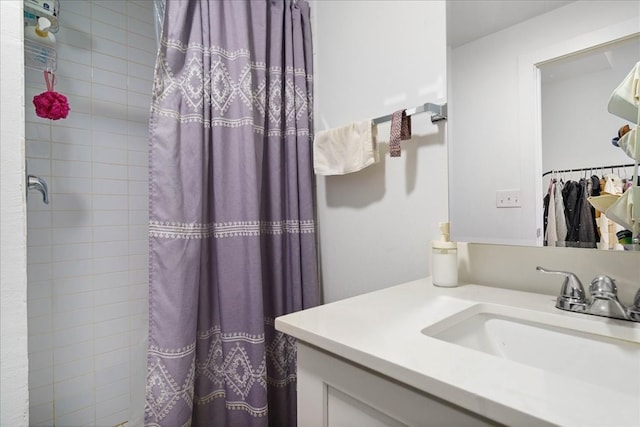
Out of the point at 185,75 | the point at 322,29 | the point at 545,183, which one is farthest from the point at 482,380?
the point at 322,29

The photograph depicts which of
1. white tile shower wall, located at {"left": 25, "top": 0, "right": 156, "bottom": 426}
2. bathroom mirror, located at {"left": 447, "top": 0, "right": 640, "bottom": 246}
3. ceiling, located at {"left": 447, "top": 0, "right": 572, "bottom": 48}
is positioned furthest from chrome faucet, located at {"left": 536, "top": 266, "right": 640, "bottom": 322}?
white tile shower wall, located at {"left": 25, "top": 0, "right": 156, "bottom": 426}

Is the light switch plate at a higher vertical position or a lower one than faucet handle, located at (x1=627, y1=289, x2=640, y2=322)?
higher

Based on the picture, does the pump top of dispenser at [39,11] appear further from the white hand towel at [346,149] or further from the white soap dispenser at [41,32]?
the white hand towel at [346,149]

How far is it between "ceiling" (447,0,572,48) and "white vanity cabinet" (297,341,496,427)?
3.07ft

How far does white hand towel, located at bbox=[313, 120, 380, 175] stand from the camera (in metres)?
1.08

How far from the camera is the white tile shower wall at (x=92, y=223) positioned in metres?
1.32

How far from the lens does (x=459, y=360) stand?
17.4 inches

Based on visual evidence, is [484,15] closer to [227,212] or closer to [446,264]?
[446,264]

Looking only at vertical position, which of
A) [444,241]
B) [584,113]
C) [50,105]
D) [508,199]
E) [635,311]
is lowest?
[635,311]

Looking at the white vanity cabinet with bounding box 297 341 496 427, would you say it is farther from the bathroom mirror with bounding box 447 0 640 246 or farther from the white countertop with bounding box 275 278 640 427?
the bathroom mirror with bounding box 447 0 640 246

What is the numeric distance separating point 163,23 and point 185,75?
18 cm

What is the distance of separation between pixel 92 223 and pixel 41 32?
0.79 m

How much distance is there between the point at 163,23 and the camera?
1.04 meters

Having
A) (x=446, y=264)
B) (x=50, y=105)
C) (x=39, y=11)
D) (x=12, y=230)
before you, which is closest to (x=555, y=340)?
(x=446, y=264)
